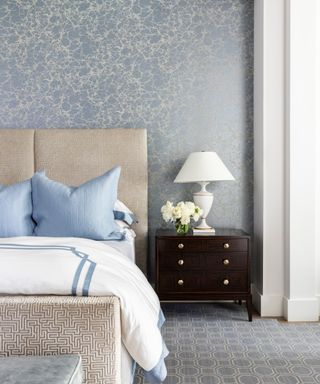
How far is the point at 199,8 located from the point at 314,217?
1.83 m

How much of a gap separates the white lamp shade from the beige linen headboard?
32 cm

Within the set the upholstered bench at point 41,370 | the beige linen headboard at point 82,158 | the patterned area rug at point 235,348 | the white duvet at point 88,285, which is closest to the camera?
the upholstered bench at point 41,370

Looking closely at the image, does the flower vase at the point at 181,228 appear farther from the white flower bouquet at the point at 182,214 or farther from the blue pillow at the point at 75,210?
the blue pillow at the point at 75,210

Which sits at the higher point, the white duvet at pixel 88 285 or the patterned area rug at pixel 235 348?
the white duvet at pixel 88 285

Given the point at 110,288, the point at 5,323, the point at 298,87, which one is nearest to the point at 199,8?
the point at 298,87

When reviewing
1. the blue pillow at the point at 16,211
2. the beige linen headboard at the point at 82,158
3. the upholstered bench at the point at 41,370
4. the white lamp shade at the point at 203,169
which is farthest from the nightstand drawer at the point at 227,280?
the upholstered bench at the point at 41,370

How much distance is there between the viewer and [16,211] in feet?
10.2

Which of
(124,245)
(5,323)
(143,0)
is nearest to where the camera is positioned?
(5,323)

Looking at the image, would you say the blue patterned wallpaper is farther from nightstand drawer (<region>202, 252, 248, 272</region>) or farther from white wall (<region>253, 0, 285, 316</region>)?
nightstand drawer (<region>202, 252, 248, 272</region>)

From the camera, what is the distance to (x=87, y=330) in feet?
5.78

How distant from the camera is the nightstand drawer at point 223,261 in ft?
11.2

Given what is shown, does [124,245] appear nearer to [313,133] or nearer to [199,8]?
[313,133]

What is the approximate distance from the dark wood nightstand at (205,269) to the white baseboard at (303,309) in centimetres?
28

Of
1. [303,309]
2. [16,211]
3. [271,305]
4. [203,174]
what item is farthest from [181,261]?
[16,211]
